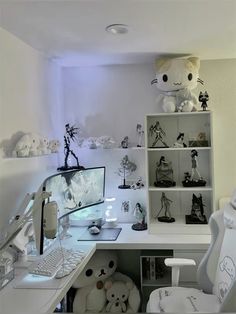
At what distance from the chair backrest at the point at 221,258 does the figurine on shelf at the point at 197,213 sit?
593 millimetres

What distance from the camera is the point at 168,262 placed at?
1.82m

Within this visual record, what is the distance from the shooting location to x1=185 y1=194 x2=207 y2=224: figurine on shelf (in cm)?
238

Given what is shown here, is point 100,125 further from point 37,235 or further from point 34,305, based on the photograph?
point 34,305

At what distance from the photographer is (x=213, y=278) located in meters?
1.74

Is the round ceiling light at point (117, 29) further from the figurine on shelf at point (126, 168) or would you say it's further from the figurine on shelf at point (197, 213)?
the figurine on shelf at point (197, 213)

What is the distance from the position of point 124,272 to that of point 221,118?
1.52m

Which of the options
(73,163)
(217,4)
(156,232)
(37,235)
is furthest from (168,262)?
(217,4)

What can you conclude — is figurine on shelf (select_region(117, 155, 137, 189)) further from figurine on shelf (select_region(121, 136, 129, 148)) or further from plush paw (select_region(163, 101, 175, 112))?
plush paw (select_region(163, 101, 175, 112))

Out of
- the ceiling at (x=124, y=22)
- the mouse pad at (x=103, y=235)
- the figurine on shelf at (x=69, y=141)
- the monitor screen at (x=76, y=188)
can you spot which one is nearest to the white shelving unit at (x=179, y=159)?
the mouse pad at (x=103, y=235)

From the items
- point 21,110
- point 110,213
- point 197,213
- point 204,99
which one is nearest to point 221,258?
point 197,213

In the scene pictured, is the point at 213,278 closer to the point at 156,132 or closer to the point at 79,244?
the point at 79,244

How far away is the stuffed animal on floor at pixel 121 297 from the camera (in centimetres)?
229

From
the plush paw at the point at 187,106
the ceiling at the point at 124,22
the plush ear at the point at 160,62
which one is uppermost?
the ceiling at the point at 124,22

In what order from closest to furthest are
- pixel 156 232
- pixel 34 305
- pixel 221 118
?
pixel 34 305
pixel 156 232
pixel 221 118
